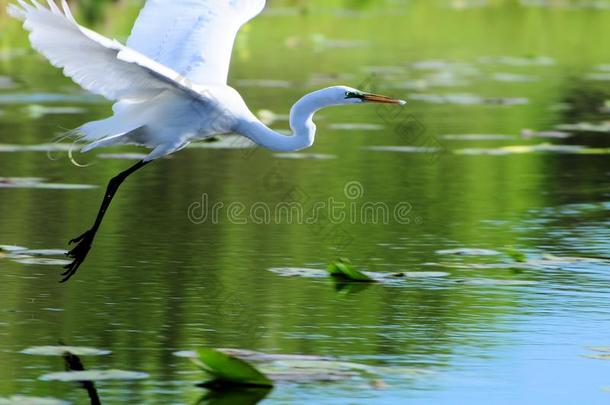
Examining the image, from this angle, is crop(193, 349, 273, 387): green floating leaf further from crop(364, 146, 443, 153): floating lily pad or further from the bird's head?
crop(364, 146, 443, 153): floating lily pad

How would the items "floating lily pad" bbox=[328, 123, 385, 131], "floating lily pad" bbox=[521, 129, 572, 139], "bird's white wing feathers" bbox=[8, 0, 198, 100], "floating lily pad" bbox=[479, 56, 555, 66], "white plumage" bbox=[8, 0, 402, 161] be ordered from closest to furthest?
1. "bird's white wing feathers" bbox=[8, 0, 198, 100]
2. "white plumage" bbox=[8, 0, 402, 161]
3. "floating lily pad" bbox=[521, 129, 572, 139]
4. "floating lily pad" bbox=[328, 123, 385, 131]
5. "floating lily pad" bbox=[479, 56, 555, 66]

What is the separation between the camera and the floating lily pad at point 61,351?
246 inches

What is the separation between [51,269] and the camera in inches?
316

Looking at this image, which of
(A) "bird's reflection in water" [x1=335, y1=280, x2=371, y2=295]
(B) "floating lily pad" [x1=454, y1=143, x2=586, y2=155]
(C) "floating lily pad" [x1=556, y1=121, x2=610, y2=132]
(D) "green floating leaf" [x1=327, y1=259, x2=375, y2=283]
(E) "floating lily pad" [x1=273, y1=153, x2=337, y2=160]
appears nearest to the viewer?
(A) "bird's reflection in water" [x1=335, y1=280, x2=371, y2=295]

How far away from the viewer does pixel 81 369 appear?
6.06 metres

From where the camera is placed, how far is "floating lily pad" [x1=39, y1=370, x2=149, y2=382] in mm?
5863

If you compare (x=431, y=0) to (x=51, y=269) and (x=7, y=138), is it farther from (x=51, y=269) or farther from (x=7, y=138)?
(x=51, y=269)

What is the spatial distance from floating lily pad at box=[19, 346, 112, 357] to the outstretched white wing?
2.46 m

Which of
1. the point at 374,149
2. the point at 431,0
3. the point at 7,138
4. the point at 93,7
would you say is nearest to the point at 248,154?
the point at 374,149

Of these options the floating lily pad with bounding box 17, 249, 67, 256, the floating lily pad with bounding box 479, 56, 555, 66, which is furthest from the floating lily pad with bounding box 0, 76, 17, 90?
the floating lily pad with bounding box 17, 249, 67, 256

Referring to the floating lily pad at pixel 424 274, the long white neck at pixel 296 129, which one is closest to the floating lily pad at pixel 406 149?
the long white neck at pixel 296 129

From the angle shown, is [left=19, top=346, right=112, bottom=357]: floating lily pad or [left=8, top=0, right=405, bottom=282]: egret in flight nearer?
[left=19, top=346, right=112, bottom=357]: floating lily pad

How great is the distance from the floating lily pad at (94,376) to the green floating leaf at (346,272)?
2002 millimetres

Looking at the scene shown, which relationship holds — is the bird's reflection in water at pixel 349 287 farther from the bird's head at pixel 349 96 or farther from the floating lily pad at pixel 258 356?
the floating lily pad at pixel 258 356
